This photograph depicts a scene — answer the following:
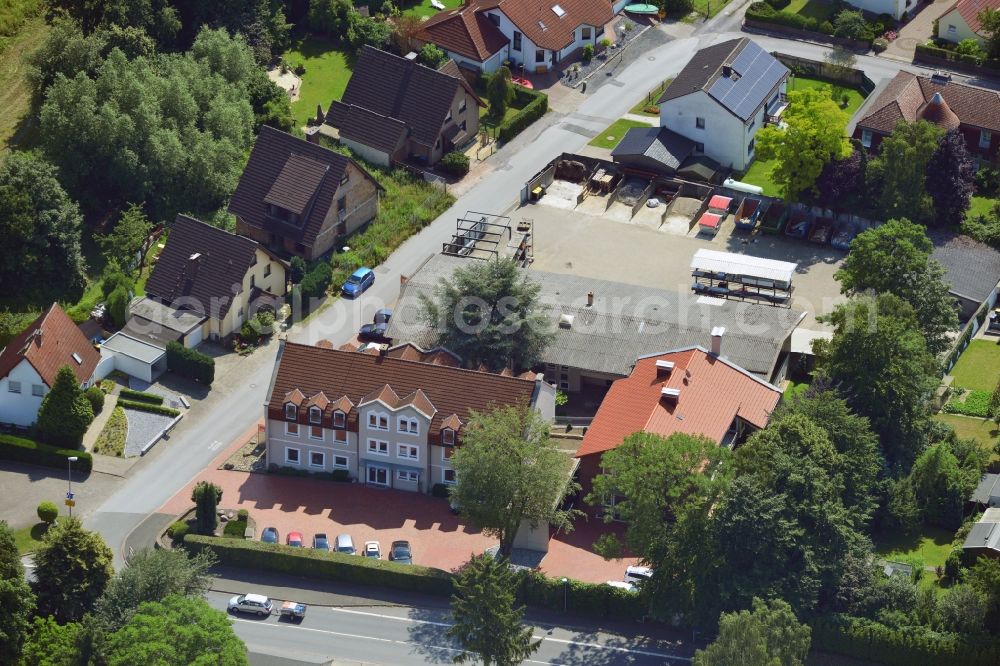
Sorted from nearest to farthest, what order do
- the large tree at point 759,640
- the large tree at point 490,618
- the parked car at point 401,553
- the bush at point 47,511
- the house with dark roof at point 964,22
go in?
the large tree at point 759,640
the large tree at point 490,618
the parked car at point 401,553
the bush at point 47,511
the house with dark roof at point 964,22

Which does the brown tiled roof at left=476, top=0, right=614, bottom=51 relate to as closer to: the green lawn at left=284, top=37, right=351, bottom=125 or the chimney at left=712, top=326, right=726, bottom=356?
the green lawn at left=284, top=37, right=351, bottom=125

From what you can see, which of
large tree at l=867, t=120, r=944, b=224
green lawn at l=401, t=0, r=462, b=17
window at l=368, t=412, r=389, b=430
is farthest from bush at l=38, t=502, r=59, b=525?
green lawn at l=401, t=0, r=462, b=17

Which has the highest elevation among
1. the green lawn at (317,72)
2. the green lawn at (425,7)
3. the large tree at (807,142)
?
the green lawn at (425,7)

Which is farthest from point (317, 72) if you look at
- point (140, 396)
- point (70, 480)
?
point (70, 480)

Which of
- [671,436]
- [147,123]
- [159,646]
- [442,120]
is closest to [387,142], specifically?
[442,120]

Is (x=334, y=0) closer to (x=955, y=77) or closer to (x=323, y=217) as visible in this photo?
(x=323, y=217)

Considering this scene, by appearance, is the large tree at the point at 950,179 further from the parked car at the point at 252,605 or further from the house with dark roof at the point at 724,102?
the parked car at the point at 252,605

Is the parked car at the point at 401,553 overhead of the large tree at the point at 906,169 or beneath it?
beneath

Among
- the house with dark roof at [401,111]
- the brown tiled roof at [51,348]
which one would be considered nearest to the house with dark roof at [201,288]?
the brown tiled roof at [51,348]
